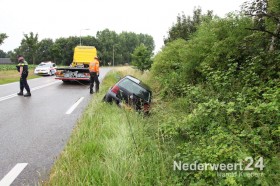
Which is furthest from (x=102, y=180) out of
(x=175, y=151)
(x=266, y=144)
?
(x=266, y=144)

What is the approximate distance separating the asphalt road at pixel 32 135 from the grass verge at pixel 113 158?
1.24ft

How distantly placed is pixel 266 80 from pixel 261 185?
3839mm

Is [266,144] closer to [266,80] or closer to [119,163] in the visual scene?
[119,163]

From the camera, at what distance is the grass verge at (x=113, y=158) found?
3492mm

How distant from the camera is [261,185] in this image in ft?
9.85

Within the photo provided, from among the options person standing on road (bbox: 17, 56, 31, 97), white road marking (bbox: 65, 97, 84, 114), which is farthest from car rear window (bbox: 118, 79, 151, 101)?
person standing on road (bbox: 17, 56, 31, 97)

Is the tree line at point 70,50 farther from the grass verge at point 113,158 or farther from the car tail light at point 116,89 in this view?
the grass verge at point 113,158

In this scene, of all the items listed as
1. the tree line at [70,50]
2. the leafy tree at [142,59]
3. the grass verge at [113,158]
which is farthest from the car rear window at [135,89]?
the tree line at [70,50]

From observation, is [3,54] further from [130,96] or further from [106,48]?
[130,96]

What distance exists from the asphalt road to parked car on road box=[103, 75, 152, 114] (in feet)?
4.30

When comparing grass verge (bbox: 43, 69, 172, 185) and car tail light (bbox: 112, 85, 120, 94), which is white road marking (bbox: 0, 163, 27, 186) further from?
car tail light (bbox: 112, 85, 120, 94)

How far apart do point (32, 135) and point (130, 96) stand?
2.78 meters

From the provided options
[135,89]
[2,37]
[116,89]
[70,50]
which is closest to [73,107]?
[116,89]

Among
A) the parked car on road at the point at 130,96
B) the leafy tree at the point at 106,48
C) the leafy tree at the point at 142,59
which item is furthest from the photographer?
the leafy tree at the point at 106,48
